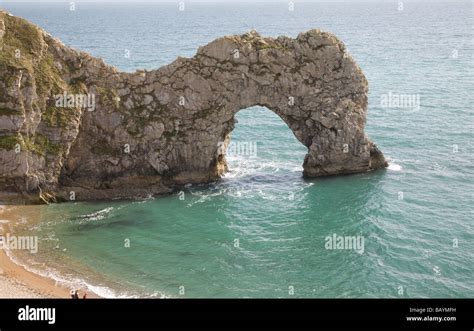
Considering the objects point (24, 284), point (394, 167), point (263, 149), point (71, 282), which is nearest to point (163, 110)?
point (263, 149)

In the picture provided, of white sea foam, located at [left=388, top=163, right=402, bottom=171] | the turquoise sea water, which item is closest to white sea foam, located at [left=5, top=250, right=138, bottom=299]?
the turquoise sea water

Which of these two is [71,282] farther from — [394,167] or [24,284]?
[394,167]

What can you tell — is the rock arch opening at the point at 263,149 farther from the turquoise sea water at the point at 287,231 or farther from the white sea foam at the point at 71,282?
the white sea foam at the point at 71,282

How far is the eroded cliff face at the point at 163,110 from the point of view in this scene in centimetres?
6353

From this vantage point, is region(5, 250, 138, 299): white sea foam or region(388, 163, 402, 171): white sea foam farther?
region(388, 163, 402, 171): white sea foam

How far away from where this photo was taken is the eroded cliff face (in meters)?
63.5

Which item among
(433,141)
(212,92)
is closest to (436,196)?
(433,141)

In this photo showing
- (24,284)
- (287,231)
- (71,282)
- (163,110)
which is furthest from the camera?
(163,110)

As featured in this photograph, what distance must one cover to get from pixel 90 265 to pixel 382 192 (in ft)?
115

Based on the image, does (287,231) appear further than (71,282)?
Yes

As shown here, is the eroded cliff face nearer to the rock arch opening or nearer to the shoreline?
the rock arch opening

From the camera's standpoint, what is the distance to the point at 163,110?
6912 centimetres

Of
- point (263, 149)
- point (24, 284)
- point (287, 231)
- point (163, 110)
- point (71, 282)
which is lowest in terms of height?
point (71, 282)
